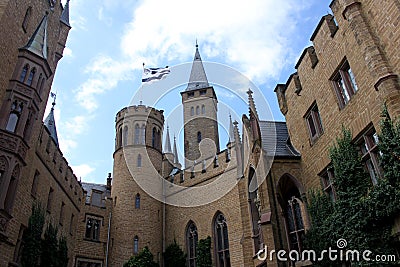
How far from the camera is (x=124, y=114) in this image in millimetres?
32781

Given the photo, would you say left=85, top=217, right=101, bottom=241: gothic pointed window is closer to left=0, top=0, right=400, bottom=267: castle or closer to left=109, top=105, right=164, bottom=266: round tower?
left=0, top=0, right=400, bottom=267: castle

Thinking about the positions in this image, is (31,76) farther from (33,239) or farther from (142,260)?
(142,260)

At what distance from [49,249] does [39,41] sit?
9517 mm

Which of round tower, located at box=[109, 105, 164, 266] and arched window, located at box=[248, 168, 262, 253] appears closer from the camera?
arched window, located at box=[248, 168, 262, 253]

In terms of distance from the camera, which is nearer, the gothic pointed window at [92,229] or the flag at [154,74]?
the gothic pointed window at [92,229]

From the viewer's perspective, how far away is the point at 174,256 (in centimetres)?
2641

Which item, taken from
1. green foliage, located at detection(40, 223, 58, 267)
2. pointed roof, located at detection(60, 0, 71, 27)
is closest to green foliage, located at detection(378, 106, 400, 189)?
green foliage, located at detection(40, 223, 58, 267)

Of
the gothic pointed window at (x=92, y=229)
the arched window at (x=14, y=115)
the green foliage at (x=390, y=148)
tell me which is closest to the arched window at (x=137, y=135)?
the gothic pointed window at (x=92, y=229)

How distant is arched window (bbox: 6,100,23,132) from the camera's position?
1329cm

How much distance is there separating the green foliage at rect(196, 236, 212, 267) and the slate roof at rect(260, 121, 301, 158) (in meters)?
12.0

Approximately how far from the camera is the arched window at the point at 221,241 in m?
23.7

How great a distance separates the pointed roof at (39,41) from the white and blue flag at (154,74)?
40.5ft

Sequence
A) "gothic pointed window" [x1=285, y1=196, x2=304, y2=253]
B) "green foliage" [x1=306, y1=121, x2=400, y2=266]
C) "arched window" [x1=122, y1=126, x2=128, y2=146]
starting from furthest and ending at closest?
"arched window" [x1=122, y1=126, x2=128, y2=146] → "gothic pointed window" [x1=285, y1=196, x2=304, y2=253] → "green foliage" [x1=306, y1=121, x2=400, y2=266]

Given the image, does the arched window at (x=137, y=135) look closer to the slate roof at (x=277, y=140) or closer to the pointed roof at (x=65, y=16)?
the pointed roof at (x=65, y=16)
